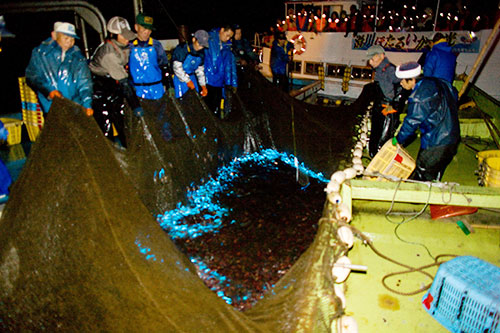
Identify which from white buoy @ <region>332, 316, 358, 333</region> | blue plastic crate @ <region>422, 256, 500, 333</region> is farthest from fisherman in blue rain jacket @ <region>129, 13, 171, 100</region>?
blue plastic crate @ <region>422, 256, 500, 333</region>

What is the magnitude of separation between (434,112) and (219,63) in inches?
176

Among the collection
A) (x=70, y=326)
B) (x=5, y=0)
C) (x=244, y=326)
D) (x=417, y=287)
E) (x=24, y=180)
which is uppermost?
(x=5, y=0)

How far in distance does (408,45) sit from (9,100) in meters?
14.9

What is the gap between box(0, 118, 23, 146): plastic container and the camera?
6352 millimetres

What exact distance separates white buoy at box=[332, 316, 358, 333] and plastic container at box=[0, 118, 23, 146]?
707 cm

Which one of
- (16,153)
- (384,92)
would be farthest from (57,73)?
(384,92)

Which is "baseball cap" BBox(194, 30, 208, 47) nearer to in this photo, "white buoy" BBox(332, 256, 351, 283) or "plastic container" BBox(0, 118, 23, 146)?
"plastic container" BBox(0, 118, 23, 146)

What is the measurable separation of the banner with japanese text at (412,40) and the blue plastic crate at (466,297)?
11640mm

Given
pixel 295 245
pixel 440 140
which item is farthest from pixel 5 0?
pixel 440 140

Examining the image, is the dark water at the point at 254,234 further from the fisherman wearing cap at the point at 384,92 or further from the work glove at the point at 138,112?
the work glove at the point at 138,112

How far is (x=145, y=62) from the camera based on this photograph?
218 inches

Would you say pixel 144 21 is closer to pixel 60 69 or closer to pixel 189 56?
pixel 189 56

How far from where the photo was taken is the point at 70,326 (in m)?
2.15

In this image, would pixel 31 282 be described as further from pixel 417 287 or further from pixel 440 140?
pixel 440 140
